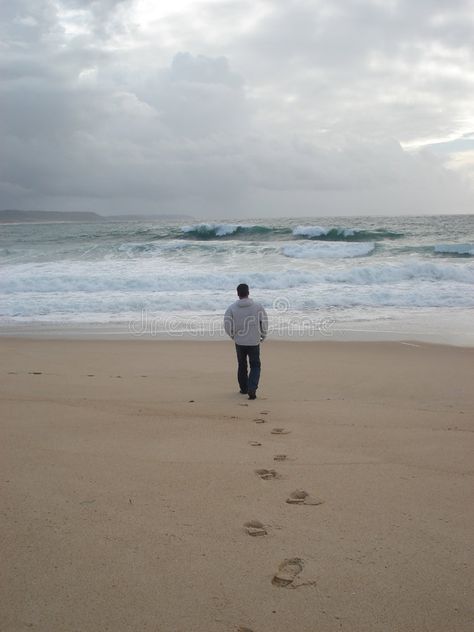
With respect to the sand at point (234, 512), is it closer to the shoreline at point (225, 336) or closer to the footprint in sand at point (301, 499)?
the footprint in sand at point (301, 499)

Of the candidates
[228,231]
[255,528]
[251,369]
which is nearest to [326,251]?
[228,231]

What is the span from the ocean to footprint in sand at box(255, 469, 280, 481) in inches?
262

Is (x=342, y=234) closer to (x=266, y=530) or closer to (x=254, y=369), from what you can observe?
(x=254, y=369)

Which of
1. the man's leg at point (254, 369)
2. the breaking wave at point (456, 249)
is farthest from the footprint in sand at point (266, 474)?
the breaking wave at point (456, 249)

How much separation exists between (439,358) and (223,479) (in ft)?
18.3

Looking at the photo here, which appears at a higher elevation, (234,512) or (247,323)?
(247,323)

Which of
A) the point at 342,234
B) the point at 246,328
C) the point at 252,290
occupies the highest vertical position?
the point at 342,234

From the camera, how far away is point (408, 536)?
114 inches

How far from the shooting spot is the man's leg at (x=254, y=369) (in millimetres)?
6429

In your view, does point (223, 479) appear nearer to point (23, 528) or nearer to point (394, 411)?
point (23, 528)

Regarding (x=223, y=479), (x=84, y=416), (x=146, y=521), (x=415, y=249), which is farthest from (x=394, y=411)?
(x=415, y=249)

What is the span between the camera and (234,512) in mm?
3135

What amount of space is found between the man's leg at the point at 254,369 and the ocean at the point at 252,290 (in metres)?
3.75

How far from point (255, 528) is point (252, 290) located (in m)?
14.9
